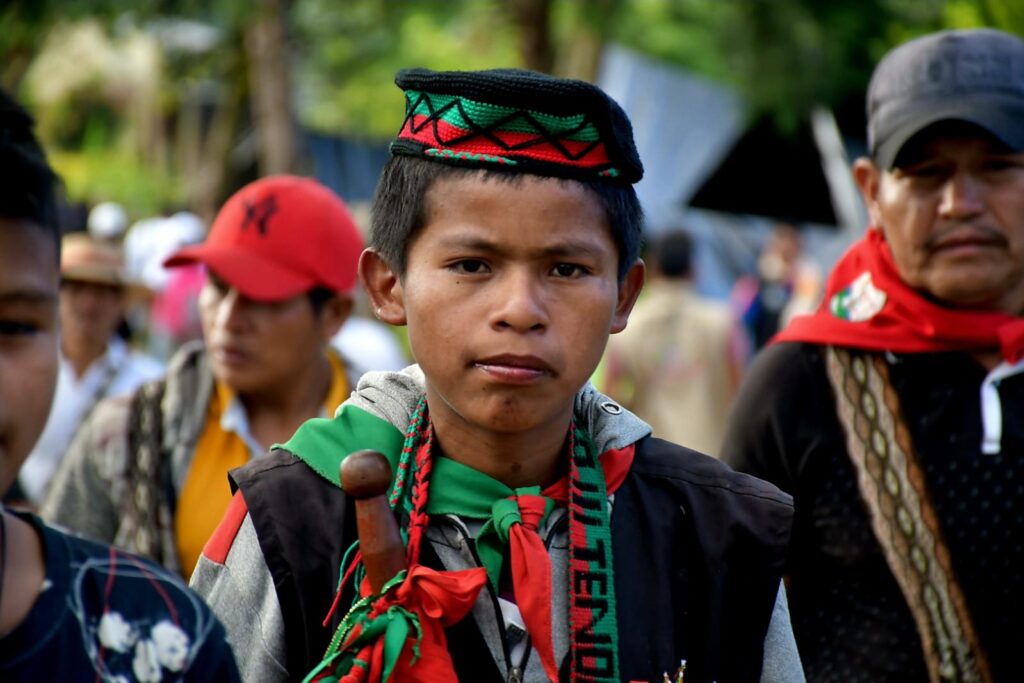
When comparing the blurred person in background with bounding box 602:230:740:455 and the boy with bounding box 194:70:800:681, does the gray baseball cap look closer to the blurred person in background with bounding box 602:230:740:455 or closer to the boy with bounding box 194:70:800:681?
the boy with bounding box 194:70:800:681

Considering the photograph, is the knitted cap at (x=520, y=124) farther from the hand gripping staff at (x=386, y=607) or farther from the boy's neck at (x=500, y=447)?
the hand gripping staff at (x=386, y=607)

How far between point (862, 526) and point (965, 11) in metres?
5.72

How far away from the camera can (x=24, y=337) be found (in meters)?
1.80

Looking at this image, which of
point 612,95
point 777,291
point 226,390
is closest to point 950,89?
point 226,390

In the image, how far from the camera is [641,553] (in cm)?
251

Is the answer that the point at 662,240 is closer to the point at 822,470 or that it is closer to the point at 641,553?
the point at 822,470

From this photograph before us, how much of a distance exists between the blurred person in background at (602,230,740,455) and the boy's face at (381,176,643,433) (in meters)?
5.65

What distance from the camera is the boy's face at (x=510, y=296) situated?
234 centimetres

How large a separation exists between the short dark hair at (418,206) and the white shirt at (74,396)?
3176 millimetres

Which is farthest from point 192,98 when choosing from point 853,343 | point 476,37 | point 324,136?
point 853,343

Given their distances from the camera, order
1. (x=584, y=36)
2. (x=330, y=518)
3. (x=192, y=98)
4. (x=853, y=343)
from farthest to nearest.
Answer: (x=192, y=98) < (x=584, y=36) < (x=853, y=343) < (x=330, y=518)

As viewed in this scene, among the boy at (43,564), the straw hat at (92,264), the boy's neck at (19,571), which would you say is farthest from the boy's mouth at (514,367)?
the straw hat at (92,264)

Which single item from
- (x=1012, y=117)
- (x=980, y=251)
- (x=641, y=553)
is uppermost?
(x=1012, y=117)

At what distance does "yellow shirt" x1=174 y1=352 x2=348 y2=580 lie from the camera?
13.5 feet
